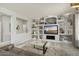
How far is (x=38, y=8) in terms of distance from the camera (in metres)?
2.20

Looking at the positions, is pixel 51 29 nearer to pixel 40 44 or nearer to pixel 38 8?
pixel 40 44

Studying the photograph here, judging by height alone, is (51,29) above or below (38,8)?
below

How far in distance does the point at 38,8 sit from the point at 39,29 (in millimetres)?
412

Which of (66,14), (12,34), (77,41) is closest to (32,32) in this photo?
(12,34)

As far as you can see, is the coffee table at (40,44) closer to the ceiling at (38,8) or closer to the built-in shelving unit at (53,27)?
the built-in shelving unit at (53,27)

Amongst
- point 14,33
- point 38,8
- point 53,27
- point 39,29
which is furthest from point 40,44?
point 38,8

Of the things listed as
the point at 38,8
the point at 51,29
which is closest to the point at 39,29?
the point at 51,29

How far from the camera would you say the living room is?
84.4 inches

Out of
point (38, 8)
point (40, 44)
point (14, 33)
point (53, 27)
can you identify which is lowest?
point (40, 44)

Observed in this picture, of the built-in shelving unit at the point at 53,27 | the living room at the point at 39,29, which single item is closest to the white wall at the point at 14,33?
the living room at the point at 39,29

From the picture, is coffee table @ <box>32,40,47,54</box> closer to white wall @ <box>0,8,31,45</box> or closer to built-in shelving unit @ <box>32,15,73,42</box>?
built-in shelving unit @ <box>32,15,73,42</box>

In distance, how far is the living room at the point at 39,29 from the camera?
2.14 m

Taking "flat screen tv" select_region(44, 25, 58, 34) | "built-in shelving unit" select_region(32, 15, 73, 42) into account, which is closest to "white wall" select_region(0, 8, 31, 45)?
"built-in shelving unit" select_region(32, 15, 73, 42)

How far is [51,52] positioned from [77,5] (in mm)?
1026
